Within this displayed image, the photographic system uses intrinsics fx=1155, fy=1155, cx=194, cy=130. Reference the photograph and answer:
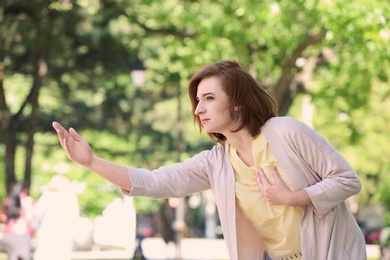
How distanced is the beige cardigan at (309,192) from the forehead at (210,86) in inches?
10.8

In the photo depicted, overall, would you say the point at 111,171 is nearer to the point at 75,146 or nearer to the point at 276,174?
the point at 75,146

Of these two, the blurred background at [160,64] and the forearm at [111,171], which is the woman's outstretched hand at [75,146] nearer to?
the forearm at [111,171]

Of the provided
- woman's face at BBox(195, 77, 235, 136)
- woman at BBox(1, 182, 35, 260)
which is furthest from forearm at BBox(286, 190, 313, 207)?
woman at BBox(1, 182, 35, 260)

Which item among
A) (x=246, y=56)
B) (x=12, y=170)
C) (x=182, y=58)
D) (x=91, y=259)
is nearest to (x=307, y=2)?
(x=246, y=56)

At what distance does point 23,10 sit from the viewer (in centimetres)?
2708

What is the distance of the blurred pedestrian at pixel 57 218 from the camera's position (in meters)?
15.4

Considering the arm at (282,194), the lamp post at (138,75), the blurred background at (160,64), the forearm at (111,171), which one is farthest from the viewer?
the lamp post at (138,75)

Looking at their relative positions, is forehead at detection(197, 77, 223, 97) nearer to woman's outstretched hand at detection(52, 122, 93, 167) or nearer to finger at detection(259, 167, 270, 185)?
finger at detection(259, 167, 270, 185)

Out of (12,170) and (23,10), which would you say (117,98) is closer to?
(12,170)

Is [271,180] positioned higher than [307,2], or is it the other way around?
[307,2]

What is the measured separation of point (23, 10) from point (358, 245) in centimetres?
2269

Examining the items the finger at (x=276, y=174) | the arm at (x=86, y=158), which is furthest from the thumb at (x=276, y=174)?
the arm at (x=86, y=158)

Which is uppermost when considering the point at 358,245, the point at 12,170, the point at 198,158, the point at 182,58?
the point at 182,58

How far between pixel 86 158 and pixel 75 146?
0.23 feet
